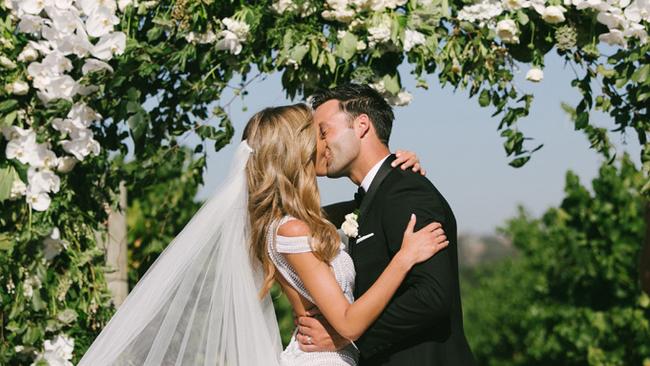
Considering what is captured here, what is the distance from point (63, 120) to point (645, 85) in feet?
7.80

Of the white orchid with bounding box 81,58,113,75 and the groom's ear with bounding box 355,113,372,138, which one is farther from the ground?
the white orchid with bounding box 81,58,113,75

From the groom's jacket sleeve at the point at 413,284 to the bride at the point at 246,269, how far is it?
0.23 metres

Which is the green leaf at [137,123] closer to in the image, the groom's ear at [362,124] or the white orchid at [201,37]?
the white orchid at [201,37]

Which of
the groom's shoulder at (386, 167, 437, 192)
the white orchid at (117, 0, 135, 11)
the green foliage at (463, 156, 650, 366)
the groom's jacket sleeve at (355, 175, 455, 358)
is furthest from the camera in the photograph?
the green foliage at (463, 156, 650, 366)

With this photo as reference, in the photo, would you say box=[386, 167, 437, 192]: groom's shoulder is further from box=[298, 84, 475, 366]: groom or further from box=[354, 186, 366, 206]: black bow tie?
box=[354, 186, 366, 206]: black bow tie

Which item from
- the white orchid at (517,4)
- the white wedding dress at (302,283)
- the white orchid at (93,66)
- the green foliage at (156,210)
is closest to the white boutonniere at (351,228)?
the white wedding dress at (302,283)

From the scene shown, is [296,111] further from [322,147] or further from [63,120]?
[63,120]

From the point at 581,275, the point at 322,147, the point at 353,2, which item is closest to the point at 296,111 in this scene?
the point at 322,147

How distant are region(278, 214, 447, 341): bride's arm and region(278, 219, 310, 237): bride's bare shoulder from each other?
83mm

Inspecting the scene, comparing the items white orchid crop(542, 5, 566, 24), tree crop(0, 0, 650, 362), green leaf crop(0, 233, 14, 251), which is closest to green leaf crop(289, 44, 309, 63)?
tree crop(0, 0, 650, 362)

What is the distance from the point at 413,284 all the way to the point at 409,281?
0.02 metres

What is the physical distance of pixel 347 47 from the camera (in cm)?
385

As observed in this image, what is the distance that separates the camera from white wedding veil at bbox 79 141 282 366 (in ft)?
11.5

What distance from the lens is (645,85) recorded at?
12.2ft
